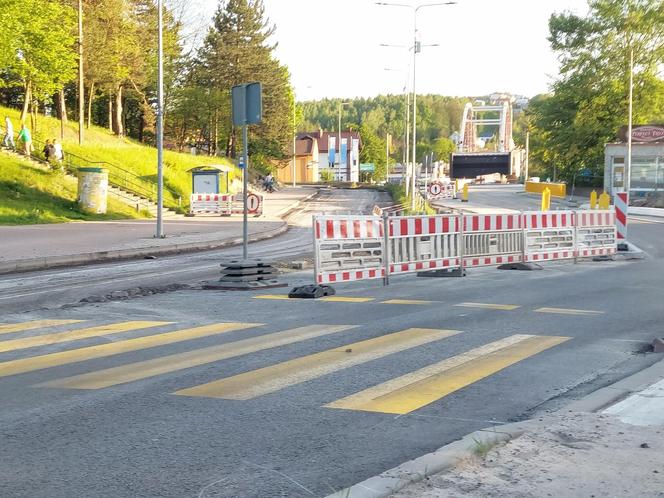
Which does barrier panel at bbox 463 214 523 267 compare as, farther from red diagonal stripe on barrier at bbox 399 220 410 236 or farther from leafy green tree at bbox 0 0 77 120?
leafy green tree at bbox 0 0 77 120

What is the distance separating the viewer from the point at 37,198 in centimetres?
3472

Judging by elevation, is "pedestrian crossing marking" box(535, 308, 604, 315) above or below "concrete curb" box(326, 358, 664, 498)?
below

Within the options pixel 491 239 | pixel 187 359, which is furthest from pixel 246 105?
pixel 187 359

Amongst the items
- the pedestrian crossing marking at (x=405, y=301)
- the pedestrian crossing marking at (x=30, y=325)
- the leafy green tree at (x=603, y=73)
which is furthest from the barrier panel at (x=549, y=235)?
the leafy green tree at (x=603, y=73)

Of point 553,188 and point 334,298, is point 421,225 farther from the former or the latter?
point 553,188

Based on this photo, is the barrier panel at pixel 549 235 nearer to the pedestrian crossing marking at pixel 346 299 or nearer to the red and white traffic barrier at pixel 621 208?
the red and white traffic barrier at pixel 621 208

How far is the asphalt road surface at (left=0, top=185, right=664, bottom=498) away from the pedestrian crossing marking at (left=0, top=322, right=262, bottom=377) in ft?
0.08

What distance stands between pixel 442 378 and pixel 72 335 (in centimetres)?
444

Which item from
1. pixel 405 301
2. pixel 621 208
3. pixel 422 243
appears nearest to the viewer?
pixel 405 301

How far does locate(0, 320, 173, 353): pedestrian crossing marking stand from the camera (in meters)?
8.48

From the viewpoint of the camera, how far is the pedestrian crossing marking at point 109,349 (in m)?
7.39

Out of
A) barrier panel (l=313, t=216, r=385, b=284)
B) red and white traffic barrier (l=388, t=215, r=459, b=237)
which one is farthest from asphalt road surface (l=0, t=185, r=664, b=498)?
red and white traffic barrier (l=388, t=215, r=459, b=237)

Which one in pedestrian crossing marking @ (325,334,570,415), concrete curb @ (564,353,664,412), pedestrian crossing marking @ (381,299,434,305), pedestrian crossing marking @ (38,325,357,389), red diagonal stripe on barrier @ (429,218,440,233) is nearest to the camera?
concrete curb @ (564,353,664,412)

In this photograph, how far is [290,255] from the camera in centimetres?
2159
